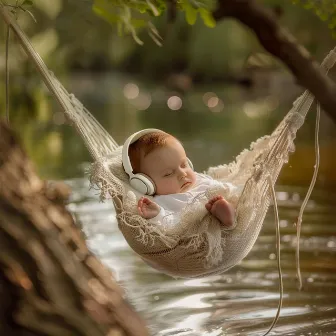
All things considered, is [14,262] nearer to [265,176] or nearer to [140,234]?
[140,234]

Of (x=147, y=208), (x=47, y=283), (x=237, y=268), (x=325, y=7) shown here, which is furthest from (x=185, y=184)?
(x=237, y=268)

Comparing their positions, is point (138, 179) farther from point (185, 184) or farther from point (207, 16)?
point (207, 16)

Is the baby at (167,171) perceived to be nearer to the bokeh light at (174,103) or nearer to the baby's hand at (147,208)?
the baby's hand at (147,208)

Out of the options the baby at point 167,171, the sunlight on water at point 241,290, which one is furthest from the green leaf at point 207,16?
the sunlight on water at point 241,290

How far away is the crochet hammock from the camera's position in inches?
85.0

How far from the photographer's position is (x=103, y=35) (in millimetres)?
22641

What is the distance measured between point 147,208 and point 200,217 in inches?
5.6

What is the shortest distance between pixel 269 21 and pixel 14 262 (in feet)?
1.78

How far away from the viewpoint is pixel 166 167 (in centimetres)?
235

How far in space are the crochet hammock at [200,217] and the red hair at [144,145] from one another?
100 mm

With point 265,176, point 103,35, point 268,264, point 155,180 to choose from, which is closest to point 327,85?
point 265,176

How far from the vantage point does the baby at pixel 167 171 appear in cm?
231

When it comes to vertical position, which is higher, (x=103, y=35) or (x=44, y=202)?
(x=103, y=35)

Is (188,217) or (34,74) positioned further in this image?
(34,74)
